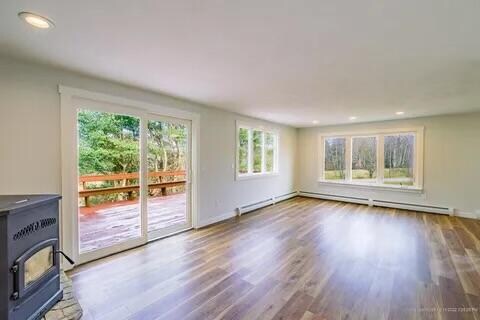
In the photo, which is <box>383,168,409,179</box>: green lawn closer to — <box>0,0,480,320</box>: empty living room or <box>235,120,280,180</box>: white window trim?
<box>0,0,480,320</box>: empty living room

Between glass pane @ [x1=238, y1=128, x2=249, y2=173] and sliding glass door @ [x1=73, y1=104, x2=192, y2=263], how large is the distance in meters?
1.62

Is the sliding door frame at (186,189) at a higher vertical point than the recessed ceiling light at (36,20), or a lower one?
lower

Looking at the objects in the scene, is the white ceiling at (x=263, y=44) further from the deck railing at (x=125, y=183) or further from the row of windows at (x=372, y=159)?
the row of windows at (x=372, y=159)

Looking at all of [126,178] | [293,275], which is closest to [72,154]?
[126,178]

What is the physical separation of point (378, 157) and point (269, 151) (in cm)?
292

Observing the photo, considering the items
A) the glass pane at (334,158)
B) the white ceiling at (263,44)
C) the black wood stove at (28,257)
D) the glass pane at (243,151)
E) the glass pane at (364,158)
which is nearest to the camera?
the black wood stove at (28,257)

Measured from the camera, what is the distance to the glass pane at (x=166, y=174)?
3.85 meters

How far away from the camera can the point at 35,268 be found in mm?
1743

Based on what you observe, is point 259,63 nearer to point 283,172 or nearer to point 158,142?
point 158,142

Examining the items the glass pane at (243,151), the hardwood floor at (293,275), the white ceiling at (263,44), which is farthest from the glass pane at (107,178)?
the glass pane at (243,151)

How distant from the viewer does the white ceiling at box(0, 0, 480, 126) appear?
160 cm

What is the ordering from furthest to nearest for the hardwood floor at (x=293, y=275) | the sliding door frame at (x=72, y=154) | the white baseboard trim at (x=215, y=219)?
the white baseboard trim at (x=215, y=219) → the sliding door frame at (x=72, y=154) → the hardwood floor at (x=293, y=275)

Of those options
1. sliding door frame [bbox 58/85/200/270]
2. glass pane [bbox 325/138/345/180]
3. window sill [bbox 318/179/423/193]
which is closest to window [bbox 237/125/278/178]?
glass pane [bbox 325/138/345/180]

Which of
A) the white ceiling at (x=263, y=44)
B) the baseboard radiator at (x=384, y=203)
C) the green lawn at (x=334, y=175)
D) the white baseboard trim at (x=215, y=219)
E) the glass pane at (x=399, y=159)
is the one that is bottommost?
the white baseboard trim at (x=215, y=219)
